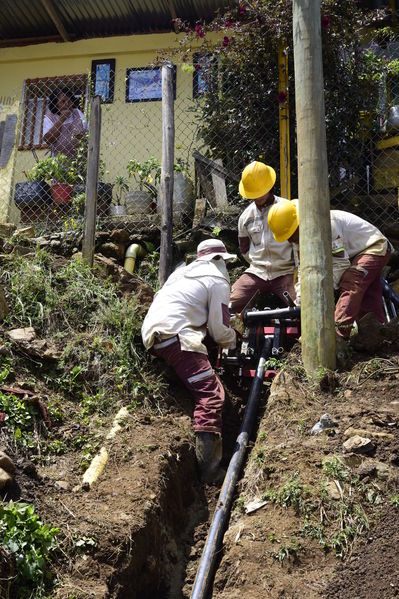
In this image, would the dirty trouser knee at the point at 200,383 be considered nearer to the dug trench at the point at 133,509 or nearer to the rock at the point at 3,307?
the dug trench at the point at 133,509

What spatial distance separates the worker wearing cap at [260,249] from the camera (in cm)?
713

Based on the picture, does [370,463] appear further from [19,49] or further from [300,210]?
[19,49]

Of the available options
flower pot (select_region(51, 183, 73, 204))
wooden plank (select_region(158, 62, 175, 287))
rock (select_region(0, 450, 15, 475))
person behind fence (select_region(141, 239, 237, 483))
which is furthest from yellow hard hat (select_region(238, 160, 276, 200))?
rock (select_region(0, 450, 15, 475))

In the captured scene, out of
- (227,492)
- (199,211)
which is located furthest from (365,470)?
(199,211)

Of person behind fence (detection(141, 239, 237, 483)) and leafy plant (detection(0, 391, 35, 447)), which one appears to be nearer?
leafy plant (detection(0, 391, 35, 447))

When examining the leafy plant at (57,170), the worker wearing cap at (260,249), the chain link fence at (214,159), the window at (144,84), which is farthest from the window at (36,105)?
the worker wearing cap at (260,249)

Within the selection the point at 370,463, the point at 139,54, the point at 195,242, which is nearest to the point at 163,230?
the point at 195,242

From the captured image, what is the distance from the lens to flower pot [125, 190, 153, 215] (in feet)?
28.6

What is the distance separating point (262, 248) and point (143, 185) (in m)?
2.40

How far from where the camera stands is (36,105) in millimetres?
11383

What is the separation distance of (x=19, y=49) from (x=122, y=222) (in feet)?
16.9

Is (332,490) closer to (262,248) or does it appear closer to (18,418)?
(18,418)

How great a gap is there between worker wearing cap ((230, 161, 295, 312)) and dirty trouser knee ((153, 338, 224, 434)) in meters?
1.32

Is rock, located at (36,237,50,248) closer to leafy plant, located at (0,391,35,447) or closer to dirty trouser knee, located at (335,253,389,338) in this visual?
leafy plant, located at (0,391,35,447)
